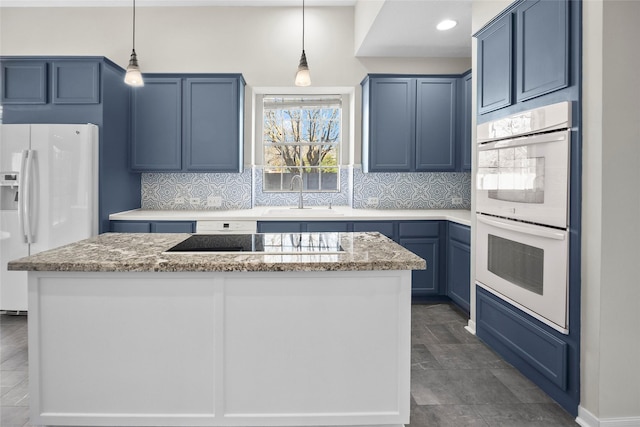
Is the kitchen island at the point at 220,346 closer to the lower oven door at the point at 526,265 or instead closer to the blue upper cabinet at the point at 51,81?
the lower oven door at the point at 526,265

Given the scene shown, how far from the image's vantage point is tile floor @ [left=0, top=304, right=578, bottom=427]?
87.3 inches

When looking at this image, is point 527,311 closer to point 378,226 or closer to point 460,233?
point 460,233

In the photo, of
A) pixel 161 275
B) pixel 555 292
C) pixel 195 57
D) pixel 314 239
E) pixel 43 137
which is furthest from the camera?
pixel 195 57

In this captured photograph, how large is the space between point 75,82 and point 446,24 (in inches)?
131

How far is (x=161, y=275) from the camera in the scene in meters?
1.94

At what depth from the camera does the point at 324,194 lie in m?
5.06

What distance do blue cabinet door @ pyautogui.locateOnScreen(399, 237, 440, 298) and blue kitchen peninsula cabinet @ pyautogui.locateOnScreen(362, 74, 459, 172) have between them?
0.79m

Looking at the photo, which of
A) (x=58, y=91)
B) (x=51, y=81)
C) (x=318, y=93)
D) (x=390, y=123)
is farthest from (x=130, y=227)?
(x=390, y=123)

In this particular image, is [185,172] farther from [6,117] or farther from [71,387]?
[71,387]

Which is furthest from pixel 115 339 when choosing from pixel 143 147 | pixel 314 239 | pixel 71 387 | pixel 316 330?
pixel 143 147

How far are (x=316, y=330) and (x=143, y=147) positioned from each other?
323cm

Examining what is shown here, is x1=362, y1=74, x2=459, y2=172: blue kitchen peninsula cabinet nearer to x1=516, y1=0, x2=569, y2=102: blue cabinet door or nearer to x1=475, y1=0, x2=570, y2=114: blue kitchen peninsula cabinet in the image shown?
x1=475, y1=0, x2=570, y2=114: blue kitchen peninsula cabinet

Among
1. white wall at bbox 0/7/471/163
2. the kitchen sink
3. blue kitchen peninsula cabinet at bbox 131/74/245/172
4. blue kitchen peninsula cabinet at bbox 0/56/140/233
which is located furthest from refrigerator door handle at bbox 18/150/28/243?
the kitchen sink

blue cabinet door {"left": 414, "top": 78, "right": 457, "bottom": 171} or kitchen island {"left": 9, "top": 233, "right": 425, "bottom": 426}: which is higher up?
blue cabinet door {"left": 414, "top": 78, "right": 457, "bottom": 171}
